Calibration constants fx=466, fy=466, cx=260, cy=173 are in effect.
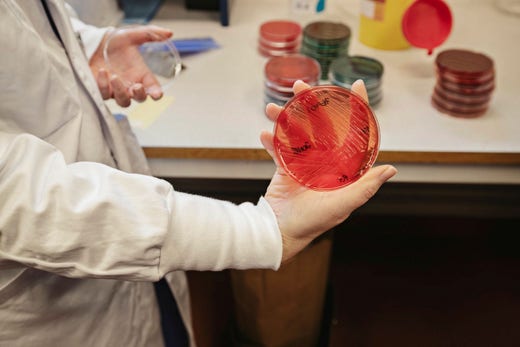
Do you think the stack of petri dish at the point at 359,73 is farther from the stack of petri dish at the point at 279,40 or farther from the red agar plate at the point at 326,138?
the red agar plate at the point at 326,138

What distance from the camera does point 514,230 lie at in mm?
1685

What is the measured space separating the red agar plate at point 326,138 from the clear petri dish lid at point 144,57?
1.24ft

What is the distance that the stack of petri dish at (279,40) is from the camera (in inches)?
45.5

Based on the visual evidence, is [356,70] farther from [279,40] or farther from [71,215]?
[71,215]

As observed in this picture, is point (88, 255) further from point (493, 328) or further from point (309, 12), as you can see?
point (493, 328)

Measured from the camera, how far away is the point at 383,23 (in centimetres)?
117

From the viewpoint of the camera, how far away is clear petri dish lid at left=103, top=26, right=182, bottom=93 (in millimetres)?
923

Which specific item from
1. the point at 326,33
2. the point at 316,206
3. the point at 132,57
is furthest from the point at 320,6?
the point at 316,206

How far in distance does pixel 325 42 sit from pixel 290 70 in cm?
15

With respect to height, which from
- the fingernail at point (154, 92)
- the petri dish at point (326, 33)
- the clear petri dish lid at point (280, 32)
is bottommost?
the clear petri dish lid at point (280, 32)

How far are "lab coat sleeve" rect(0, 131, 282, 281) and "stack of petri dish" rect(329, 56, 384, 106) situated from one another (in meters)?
0.51

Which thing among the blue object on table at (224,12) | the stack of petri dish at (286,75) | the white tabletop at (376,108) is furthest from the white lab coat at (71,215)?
the blue object on table at (224,12)

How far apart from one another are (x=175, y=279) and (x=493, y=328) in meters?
1.02

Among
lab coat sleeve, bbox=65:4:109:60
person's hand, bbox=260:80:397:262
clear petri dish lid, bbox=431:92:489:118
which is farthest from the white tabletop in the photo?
person's hand, bbox=260:80:397:262
